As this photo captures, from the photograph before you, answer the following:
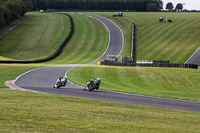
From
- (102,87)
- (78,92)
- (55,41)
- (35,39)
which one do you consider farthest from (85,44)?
(78,92)

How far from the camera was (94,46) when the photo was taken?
9719 centimetres

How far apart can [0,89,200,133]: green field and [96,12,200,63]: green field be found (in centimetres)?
6177

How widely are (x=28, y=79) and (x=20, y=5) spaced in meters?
89.6

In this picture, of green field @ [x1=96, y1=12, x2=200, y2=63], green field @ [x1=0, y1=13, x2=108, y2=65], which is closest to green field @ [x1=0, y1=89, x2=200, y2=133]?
green field @ [x1=0, y1=13, x2=108, y2=65]

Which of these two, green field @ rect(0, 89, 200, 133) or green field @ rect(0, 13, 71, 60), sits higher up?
green field @ rect(0, 89, 200, 133)

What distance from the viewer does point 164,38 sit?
99.6 m

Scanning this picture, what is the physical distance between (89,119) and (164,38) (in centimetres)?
8485

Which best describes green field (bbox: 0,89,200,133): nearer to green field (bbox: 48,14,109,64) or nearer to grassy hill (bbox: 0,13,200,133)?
grassy hill (bbox: 0,13,200,133)

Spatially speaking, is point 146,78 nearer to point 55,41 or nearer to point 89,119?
point 89,119

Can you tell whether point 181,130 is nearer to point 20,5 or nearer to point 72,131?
point 72,131

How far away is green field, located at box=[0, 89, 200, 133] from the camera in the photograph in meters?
14.5

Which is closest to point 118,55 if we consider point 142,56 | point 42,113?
point 142,56

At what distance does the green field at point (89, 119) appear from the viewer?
47.7 ft

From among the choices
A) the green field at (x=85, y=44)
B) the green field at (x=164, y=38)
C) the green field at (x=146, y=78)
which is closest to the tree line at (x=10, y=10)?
the green field at (x=85, y=44)
